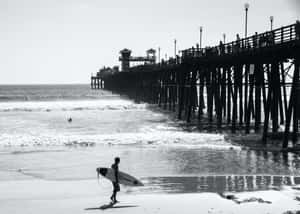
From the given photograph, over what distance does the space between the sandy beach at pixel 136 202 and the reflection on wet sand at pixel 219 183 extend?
74 centimetres

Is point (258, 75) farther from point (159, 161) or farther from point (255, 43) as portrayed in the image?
point (159, 161)

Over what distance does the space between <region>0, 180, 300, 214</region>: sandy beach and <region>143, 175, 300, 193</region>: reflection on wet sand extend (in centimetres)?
74

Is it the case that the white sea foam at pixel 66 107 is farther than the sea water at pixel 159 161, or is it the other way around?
the white sea foam at pixel 66 107

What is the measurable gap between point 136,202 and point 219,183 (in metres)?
2.99

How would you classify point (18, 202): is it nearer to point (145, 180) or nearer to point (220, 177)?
point (145, 180)

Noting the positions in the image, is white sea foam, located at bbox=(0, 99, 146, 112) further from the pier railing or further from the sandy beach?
the sandy beach

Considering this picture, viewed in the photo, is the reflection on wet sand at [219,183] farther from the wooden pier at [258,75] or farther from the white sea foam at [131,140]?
the white sea foam at [131,140]

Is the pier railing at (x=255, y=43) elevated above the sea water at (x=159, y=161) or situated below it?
above

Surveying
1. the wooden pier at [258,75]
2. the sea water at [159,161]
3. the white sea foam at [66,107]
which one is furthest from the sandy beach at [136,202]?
the white sea foam at [66,107]

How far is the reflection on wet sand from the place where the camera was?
1166cm

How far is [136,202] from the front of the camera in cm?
1019

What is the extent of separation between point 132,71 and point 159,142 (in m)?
48.0

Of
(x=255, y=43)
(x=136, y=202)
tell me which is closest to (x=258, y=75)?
(x=255, y=43)

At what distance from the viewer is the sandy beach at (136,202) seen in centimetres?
951
